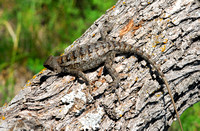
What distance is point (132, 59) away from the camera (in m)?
3.94

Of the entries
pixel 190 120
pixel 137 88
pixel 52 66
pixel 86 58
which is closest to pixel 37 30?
pixel 52 66

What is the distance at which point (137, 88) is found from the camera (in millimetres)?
3580

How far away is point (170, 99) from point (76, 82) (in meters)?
2.02

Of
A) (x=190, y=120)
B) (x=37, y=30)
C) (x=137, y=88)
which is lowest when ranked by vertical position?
(x=190, y=120)

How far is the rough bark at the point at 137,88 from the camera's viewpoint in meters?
3.41

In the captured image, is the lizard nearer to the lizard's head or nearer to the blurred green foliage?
the lizard's head

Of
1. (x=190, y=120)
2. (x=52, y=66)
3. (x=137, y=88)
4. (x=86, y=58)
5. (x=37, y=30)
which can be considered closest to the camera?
(x=137, y=88)

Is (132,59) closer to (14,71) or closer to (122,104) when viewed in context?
(122,104)

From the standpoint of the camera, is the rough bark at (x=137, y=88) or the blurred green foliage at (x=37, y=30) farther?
the blurred green foliage at (x=37, y=30)

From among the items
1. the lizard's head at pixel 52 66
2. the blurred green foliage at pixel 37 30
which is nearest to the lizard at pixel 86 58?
the lizard's head at pixel 52 66

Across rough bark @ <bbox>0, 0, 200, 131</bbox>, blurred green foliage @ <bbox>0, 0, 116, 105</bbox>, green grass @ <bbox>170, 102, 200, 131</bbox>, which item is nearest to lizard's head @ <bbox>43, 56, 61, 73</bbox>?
rough bark @ <bbox>0, 0, 200, 131</bbox>

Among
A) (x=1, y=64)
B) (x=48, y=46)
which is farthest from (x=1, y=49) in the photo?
(x=48, y=46)

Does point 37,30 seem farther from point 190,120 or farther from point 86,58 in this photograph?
point 190,120

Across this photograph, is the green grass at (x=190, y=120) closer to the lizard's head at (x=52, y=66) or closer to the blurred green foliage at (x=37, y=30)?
the lizard's head at (x=52, y=66)
